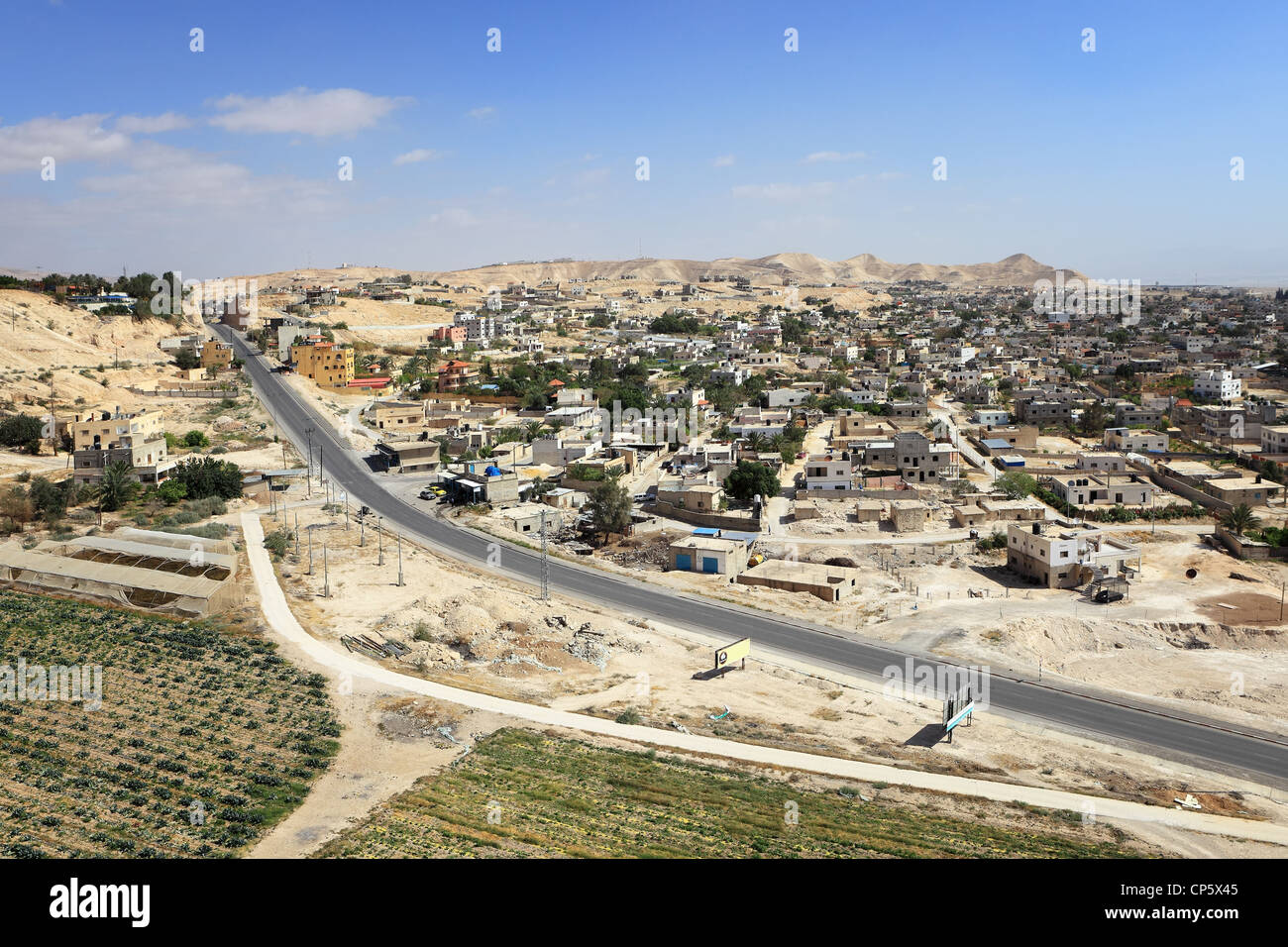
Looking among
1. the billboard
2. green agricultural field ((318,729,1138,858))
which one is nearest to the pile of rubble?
the billboard

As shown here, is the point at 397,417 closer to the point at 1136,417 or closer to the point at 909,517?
the point at 909,517

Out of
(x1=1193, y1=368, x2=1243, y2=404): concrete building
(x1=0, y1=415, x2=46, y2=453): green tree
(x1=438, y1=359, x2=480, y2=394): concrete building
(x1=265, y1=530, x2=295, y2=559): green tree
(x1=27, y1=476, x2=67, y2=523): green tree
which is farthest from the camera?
(x1=438, y1=359, x2=480, y2=394): concrete building

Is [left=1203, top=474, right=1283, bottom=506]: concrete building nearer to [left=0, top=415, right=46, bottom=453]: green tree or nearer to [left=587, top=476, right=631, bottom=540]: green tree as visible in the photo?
[left=587, top=476, right=631, bottom=540]: green tree

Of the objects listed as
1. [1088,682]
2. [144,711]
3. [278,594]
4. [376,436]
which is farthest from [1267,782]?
[376,436]

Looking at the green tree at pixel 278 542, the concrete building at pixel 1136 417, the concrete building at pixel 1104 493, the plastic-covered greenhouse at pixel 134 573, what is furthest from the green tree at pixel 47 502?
the concrete building at pixel 1136 417
